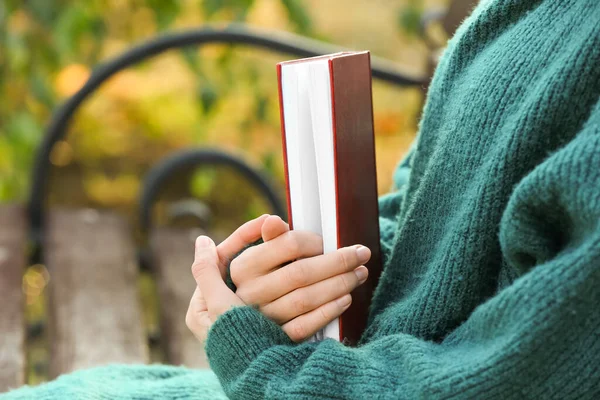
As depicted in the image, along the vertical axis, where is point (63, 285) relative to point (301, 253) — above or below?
above

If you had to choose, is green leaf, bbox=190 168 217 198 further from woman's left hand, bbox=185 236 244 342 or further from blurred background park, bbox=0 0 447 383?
woman's left hand, bbox=185 236 244 342

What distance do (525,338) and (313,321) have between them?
23cm

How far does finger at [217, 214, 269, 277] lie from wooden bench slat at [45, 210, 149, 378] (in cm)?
62

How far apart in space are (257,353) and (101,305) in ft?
3.04

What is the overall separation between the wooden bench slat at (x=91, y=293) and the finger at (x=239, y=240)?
2.03 feet

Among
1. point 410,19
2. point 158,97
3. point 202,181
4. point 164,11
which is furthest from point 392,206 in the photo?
point 158,97

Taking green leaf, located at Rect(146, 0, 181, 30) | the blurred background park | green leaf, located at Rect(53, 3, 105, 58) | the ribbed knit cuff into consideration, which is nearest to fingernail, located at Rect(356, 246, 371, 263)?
the ribbed knit cuff

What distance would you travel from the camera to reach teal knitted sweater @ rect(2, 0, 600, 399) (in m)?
0.63

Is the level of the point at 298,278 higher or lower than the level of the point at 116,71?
lower

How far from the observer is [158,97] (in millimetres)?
3014

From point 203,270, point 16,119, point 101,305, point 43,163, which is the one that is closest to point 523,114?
point 203,270

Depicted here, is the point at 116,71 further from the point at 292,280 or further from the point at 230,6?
the point at 292,280

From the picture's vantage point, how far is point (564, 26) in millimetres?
732

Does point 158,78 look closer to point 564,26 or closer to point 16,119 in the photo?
point 16,119
